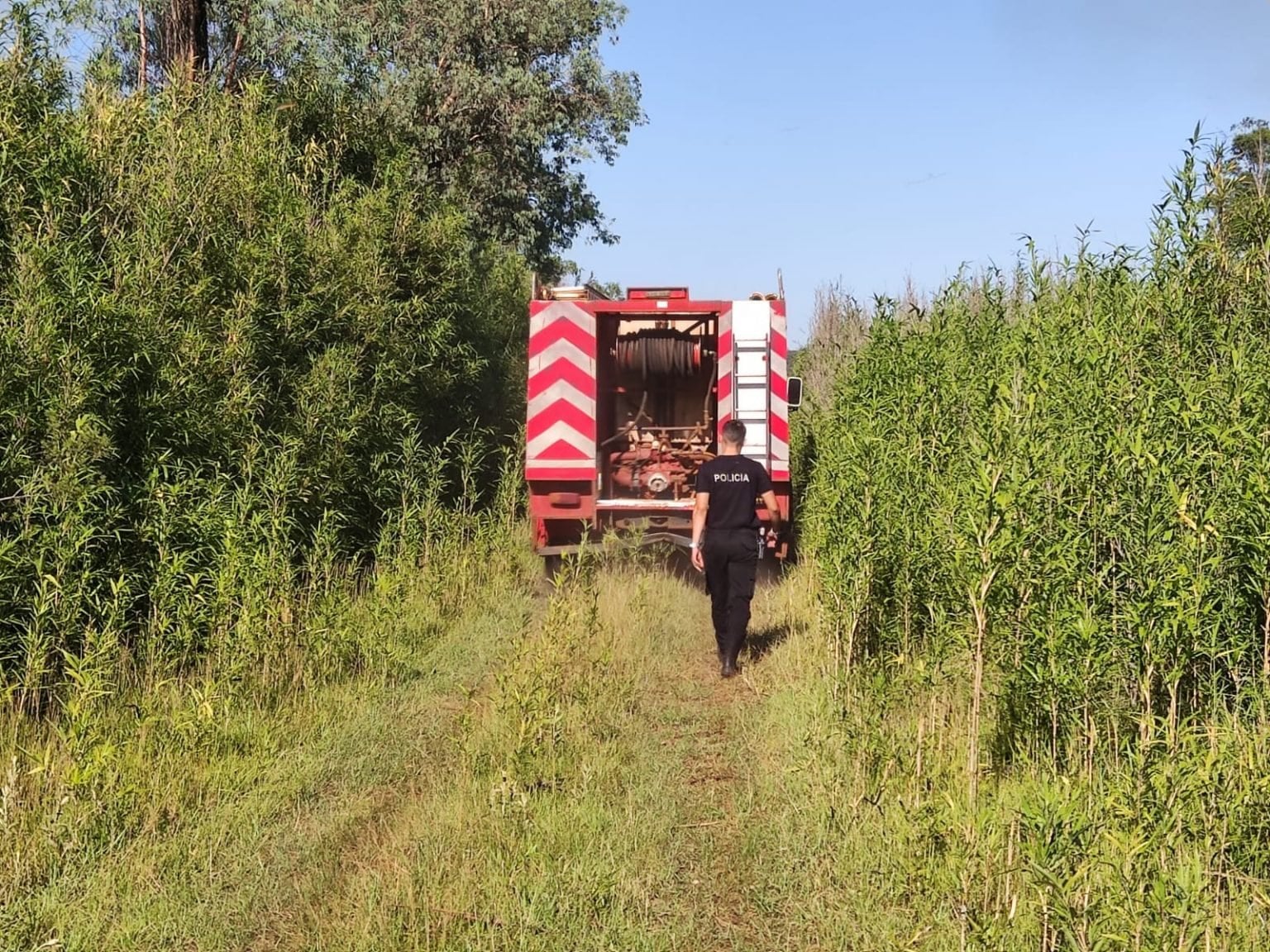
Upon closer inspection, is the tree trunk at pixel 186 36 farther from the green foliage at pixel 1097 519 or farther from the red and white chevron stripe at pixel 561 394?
the green foliage at pixel 1097 519

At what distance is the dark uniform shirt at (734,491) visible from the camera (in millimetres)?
7105

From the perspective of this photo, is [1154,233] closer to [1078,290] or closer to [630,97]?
[1078,290]

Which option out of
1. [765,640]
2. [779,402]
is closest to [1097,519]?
[765,640]

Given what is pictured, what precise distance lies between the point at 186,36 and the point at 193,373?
557 centimetres

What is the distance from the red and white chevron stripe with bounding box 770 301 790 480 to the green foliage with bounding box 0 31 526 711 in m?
3.16

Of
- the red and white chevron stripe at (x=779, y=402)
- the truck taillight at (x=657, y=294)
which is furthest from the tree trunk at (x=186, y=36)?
the red and white chevron stripe at (x=779, y=402)

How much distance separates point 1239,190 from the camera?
21.4 feet

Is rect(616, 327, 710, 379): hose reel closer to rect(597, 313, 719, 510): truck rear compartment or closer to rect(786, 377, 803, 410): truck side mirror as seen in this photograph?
rect(597, 313, 719, 510): truck rear compartment

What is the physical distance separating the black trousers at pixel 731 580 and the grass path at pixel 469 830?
1.55 feet

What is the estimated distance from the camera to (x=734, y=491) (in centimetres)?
712

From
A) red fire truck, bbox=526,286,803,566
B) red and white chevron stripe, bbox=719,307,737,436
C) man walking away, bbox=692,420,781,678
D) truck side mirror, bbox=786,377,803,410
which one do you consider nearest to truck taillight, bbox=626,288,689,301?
red fire truck, bbox=526,286,803,566

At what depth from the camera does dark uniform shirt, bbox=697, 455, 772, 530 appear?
7.11 m

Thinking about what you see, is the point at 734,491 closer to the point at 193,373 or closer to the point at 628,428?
the point at 193,373

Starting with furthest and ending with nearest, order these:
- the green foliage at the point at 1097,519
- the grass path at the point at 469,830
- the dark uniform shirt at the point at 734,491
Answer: the dark uniform shirt at the point at 734,491 < the green foliage at the point at 1097,519 < the grass path at the point at 469,830
